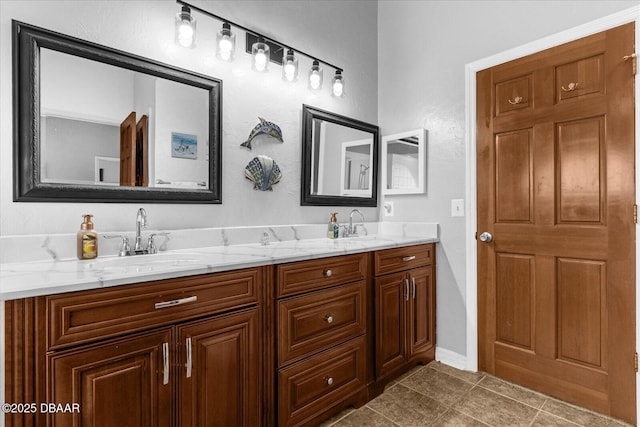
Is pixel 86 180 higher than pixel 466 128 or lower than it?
lower

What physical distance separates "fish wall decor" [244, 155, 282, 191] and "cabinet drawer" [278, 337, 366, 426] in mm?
1063

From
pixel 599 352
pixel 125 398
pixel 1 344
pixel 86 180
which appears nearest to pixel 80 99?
pixel 86 180

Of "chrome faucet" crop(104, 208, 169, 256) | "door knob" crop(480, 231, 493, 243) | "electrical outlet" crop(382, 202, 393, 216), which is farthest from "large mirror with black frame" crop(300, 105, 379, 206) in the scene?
"chrome faucet" crop(104, 208, 169, 256)

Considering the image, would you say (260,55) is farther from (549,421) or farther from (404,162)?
(549,421)

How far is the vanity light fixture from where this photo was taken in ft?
5.62

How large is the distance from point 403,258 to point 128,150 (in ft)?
5.56

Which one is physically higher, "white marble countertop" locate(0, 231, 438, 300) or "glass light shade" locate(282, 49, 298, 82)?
"glass light shade" locate(282, 49, 298, 82)

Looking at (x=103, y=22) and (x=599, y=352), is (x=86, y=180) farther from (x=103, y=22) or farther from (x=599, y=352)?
(x=599, y=352)

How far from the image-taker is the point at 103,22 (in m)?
1.59

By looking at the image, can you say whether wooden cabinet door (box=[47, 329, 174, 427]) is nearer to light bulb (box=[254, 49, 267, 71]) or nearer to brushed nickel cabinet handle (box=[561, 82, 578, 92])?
light bulb (box=[254, 49, 267, 71])

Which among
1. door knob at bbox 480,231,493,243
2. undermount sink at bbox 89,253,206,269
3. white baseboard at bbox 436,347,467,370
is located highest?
door knob at bbox 480,231,493,243

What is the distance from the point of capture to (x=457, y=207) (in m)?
2.39

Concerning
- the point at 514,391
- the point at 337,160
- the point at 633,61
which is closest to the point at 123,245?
the point at 337,160

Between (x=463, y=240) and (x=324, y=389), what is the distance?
138 centimetres
